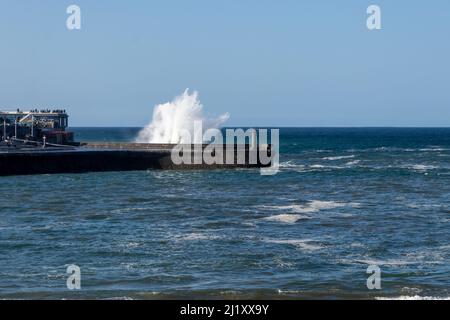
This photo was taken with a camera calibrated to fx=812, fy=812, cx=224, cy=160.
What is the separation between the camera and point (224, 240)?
28438mm

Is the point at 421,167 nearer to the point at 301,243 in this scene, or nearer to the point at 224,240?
the point at 301,243

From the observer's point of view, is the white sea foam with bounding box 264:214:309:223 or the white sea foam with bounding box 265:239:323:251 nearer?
the white sea foam with bounding box 265:239:323:251

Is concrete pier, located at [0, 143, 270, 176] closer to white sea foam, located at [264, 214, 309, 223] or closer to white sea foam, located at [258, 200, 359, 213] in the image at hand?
white sea foam, located at [258, 200, 359, 213]

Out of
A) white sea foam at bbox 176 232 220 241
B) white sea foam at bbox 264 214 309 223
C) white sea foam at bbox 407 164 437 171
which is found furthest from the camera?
white sea foam at bbox 407 164 437 171

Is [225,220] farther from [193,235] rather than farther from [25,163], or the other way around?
[25,163]

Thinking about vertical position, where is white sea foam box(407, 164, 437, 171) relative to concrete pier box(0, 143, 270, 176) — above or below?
below


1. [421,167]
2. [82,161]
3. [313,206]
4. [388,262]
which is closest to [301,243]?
[388,262]

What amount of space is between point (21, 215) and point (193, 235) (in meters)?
10.5

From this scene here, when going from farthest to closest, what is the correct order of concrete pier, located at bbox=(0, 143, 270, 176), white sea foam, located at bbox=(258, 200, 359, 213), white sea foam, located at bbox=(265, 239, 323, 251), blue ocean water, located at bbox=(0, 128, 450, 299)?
concrete pier, located at bbox=(0, 143, 270, 176)
white sea foam, located at bbox=(258, 200, 359, 213)
white sea foam, located at bbox=(265, 239, 323, 251)
blue ocean water, located at bbox=(0, 128, 450, 299)

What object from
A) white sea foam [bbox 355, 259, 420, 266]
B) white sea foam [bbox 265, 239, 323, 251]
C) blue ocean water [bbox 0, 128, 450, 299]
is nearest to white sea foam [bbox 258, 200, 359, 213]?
blue ocean water [bbox 0, 128, 450, 299]

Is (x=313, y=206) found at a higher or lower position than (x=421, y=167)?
higher

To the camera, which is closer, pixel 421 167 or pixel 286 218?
pixel 286 218

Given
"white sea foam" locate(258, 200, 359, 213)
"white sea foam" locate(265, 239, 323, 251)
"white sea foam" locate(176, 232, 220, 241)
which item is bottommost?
"white sea foam" locate(258, 200, 359, 213)

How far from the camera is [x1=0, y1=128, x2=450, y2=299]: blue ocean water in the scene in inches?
837
